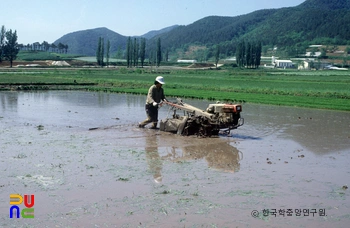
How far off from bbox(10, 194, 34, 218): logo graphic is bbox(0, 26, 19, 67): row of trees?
308 feet

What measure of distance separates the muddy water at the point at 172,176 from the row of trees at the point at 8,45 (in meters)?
88.9

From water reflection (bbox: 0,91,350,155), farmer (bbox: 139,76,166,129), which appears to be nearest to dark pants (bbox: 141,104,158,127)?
farmer (bbox: 139,76,166,129)

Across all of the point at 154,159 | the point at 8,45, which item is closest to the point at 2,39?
the point at 8,45

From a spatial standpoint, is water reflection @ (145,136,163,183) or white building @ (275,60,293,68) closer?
water reflection @ (145,136,163,183)

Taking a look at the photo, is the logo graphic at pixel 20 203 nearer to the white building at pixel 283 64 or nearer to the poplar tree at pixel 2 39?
the poplar tree at pixel 2 39

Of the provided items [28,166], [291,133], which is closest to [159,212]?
[28,166]

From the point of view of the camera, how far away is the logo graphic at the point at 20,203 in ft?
21.9

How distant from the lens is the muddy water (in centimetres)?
680
